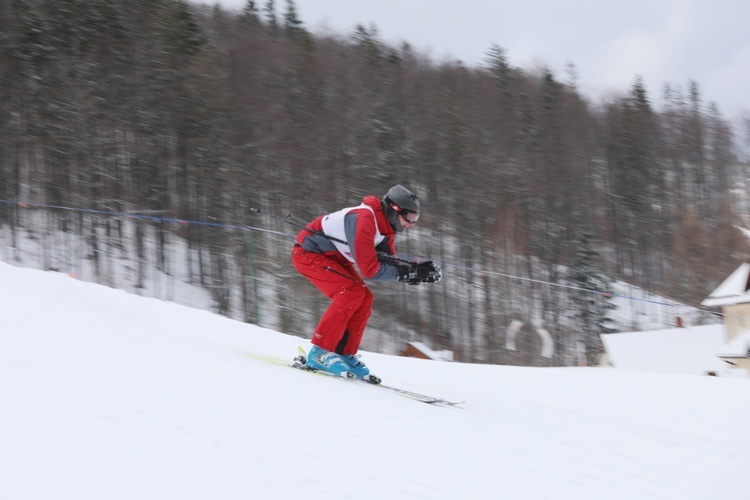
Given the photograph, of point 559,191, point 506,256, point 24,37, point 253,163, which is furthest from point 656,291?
point 24,37

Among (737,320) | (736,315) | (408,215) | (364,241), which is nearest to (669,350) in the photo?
(737,320)

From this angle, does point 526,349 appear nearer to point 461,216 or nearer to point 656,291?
point 461,216

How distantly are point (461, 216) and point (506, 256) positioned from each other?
4.39m

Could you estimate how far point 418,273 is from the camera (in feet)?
16.4

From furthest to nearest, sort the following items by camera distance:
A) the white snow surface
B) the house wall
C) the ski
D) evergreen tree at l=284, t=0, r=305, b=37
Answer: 1. evergreen tree at l=284, t=0, r=305, b=37
2. the house wall
3. the ski
4. the white snow surface

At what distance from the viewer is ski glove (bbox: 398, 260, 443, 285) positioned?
4.98 meters

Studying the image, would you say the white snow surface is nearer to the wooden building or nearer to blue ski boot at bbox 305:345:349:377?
blue ski boot at bbox 305:345:349:377

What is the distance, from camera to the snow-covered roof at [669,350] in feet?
91.1

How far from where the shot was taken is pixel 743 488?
3383 millimetres

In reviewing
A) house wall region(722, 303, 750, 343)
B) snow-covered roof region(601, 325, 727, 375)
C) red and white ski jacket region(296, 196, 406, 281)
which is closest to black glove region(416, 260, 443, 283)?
red and white ski jacket region(296, 196, 406, 281)

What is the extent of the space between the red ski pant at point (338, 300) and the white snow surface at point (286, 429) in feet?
1.41

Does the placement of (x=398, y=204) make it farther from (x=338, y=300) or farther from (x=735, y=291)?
(x=735, y=291)

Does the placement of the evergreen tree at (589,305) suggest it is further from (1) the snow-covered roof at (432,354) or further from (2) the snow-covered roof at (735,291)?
(1) the snow-covered roof at (432,354)

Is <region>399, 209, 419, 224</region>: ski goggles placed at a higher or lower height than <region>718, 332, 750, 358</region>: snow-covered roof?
higher
